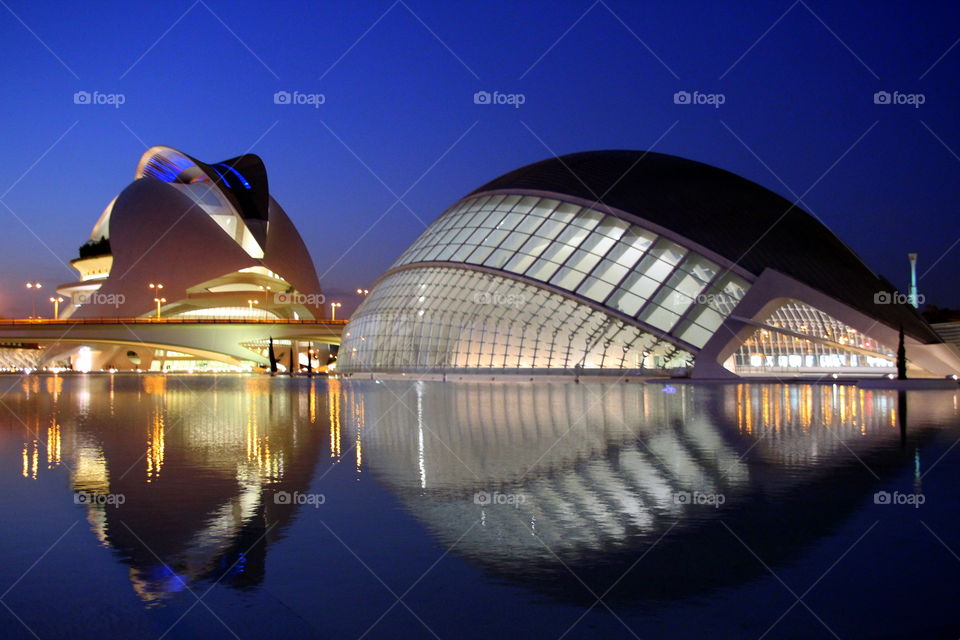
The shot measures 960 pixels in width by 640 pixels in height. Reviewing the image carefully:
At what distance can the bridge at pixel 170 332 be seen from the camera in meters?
70.2

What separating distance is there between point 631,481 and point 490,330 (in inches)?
1200

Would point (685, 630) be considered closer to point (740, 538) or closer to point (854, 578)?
point (854, 578)

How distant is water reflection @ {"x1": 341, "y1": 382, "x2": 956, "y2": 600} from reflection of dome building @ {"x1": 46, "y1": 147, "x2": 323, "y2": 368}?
197 ft

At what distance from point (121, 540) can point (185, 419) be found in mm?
12136

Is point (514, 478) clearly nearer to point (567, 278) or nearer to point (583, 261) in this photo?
point (567, 278)

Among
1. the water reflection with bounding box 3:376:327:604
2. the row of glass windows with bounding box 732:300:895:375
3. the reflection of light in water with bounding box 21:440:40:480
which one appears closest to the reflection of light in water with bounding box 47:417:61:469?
the water reflection with bounding box 3:376:327:604

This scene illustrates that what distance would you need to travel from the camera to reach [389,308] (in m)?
45.1

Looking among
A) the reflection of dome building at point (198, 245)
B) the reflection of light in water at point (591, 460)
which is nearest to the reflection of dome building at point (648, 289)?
the reflection of light in water at point (591, 460)

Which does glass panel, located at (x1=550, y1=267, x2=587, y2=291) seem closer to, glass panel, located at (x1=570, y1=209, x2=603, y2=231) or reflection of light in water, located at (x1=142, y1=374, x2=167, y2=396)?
glass panel, located at (x1=570, y1=209, x2=603, y2=231)

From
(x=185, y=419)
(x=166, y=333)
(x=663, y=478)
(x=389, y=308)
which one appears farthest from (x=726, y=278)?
(x=166, y=333)

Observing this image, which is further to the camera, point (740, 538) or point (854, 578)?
point (740, 538)

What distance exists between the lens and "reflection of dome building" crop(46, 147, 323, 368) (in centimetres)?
7531

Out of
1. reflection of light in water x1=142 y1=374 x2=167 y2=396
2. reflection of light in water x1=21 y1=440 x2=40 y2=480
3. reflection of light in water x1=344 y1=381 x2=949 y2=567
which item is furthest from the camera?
reflection of light in water x1=142 y1=374 x2=167 y2=396

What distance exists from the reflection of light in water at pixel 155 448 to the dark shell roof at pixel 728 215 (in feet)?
82.0
